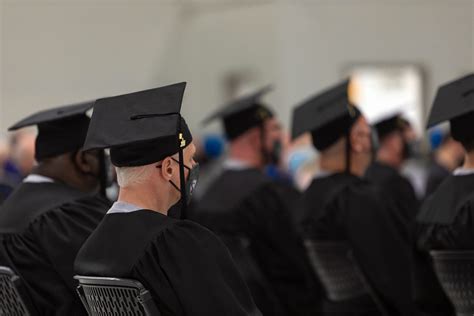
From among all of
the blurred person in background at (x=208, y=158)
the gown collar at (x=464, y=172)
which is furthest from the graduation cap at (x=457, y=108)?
the blurred person in background at (x=208, y=158)

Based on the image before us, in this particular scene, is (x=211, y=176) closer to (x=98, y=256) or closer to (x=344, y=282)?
(x=344, y=282)

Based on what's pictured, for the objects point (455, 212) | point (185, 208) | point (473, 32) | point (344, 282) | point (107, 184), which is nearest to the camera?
point (185, 208)

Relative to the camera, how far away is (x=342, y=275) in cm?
499

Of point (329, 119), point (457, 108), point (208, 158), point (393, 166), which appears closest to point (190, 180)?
point (457, 108)

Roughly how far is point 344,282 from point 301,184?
3.37 m

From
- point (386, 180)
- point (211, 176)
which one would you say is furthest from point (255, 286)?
point (211, 176)

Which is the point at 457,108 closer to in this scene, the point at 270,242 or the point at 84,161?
the point at 84,161

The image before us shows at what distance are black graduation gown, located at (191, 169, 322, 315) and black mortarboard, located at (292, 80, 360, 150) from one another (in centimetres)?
66

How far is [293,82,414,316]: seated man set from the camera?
16.0 ft

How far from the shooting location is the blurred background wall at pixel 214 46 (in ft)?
40.1

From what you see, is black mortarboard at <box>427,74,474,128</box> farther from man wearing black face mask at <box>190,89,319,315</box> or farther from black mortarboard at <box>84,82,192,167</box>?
man wearing black face mask at <box>190,89,319,315</box>

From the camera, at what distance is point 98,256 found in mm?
3271

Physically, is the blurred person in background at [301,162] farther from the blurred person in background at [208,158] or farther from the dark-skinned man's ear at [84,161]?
the dark-skinned man's ear at [84,161]

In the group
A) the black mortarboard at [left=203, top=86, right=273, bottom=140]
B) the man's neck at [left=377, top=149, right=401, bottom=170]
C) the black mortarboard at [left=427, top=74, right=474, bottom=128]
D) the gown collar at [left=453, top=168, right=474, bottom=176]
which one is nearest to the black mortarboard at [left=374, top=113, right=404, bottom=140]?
the man's neck at [left=377, top=149, right=401, bottom=170]
